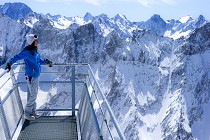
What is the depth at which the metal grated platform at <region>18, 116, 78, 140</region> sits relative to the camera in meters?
9.04

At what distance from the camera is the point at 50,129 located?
9.55 meters

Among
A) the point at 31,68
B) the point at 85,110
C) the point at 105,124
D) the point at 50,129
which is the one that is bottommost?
the point at 50,129

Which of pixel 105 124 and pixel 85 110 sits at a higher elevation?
pixel 105 124

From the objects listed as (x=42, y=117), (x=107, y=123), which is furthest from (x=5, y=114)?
(x=107, y=123)

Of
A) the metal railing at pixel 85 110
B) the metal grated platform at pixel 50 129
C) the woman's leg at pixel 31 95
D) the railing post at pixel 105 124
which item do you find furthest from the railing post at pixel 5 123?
the railing post at pixel 105 124

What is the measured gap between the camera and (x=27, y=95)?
10.4 m

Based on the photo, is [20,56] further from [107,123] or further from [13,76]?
[107,123]

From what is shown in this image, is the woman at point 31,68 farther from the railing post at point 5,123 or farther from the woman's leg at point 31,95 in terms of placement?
the railing post at point 5,123

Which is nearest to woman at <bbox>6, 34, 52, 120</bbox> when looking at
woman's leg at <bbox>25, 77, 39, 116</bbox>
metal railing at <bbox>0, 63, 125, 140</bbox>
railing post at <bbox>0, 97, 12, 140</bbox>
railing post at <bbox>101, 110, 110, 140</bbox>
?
woman's leg at <bbox>25, 77, 39, 116</bbox>

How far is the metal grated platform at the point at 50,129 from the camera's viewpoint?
9.04m

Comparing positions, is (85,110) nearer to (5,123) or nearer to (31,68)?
(31,68)

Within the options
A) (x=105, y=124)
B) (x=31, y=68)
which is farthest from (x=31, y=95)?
(x=105, y=124)

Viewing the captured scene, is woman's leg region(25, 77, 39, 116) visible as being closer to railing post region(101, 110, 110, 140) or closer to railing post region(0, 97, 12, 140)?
railing post region(0, 97, 12, 140)

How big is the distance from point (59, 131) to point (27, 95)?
1696 millimetres
